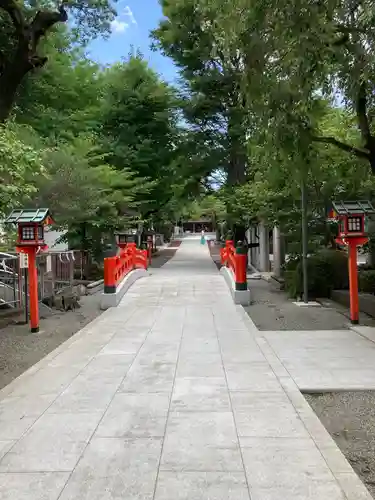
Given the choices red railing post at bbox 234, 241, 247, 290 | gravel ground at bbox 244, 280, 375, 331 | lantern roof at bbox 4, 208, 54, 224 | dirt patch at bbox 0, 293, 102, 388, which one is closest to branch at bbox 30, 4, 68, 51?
lantern roof at bbox 4, 208, 54, 224

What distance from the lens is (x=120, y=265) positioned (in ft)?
47.9

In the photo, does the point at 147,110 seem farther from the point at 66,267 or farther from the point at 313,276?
the point at 313,276

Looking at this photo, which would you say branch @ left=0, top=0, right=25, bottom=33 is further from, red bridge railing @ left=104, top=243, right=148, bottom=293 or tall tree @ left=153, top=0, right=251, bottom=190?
tall tree @ left=153, top=0, right=251, bottom=190

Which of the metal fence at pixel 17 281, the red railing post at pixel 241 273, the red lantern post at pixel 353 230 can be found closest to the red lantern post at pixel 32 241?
the metal fence at pixel 17 281

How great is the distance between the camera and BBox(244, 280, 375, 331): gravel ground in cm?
975

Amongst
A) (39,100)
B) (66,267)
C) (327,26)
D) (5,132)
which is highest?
(39,100)

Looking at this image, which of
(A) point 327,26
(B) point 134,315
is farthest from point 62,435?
(B) point 134,315

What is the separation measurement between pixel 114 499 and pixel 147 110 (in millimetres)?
23837

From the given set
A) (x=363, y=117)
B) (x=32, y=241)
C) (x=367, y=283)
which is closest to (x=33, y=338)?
(x=32, y=241)

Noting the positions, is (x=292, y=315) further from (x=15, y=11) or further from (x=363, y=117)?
(x=15, y=11)

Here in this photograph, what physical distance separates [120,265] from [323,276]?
19.7 ft

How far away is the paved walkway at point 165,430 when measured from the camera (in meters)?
3.25

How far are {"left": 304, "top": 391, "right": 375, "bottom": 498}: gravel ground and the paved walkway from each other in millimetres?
165

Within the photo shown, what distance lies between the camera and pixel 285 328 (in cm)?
955
